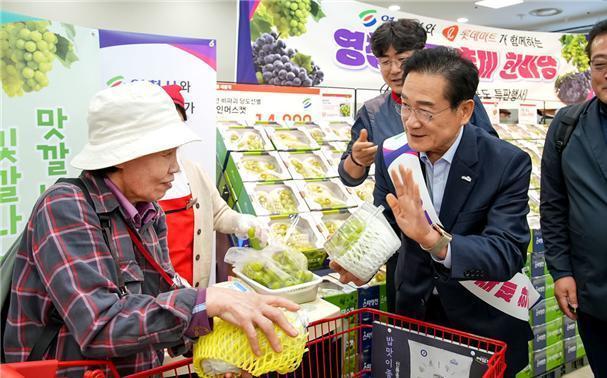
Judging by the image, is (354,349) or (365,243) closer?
(365,243)

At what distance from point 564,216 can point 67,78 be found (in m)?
2.54

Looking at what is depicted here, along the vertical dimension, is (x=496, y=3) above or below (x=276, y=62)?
above

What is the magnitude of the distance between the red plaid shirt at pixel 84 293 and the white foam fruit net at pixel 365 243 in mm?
546

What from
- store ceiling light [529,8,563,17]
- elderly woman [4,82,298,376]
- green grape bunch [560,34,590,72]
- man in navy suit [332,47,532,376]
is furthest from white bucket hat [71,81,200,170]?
store ceiling light [529,8,563,17]

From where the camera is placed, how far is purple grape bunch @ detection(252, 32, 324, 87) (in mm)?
3789

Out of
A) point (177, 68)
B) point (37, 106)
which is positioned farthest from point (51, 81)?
point (177, 68)

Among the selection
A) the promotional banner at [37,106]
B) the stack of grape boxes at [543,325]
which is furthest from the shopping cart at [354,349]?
the stack of grape boxes at [543,325]

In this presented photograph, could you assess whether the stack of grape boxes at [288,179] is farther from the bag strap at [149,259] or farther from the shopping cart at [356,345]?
the bag strap at [149,259]

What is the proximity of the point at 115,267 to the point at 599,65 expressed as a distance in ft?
6.72

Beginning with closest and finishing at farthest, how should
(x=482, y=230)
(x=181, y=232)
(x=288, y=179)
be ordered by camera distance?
(x=482, y=230)
(x=181, y=232)
(x=288, y=179)

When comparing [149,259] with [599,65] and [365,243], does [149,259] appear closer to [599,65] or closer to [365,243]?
[365,243]

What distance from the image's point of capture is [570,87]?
20.3 ft

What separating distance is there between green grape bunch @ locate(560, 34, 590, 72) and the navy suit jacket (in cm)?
543

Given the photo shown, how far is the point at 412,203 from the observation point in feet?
4.69
